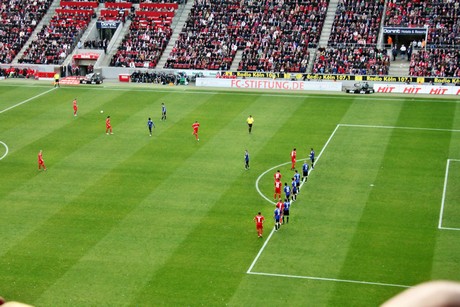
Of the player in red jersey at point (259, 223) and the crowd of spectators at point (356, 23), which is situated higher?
the crowd of spectators at point (356, 23)

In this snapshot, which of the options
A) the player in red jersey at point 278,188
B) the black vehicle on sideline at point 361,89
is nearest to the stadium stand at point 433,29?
the black vehicle on sideline at point 361,89

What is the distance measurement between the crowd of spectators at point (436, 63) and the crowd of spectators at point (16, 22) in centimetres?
4260

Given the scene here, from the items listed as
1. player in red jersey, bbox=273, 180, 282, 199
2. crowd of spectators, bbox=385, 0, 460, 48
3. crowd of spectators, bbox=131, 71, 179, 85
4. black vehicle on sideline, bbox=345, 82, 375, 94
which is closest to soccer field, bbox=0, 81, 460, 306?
player in red jersey, bbox=273, 180, 282, 199

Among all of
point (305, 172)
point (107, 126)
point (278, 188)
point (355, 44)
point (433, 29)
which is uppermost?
point (433, 29)

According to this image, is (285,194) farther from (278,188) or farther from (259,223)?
(259,223)

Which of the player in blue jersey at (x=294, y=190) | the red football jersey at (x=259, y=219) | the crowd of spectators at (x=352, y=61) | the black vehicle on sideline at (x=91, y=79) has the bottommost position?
the black vehicle on sideline at (x=91, y=79)

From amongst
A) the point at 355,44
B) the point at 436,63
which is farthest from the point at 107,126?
the point at 436,63

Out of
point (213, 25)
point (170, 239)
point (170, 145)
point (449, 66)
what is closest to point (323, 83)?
point (449, 66)

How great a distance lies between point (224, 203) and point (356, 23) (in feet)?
144

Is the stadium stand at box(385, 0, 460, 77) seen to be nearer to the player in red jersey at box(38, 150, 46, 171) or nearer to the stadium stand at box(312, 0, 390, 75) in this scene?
the stadium stand at box(312, 0, 390, 75)

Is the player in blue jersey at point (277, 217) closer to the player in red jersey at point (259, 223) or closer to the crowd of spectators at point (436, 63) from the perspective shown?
the player in red jersey at point (259, 223)

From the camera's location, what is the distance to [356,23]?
253 ft

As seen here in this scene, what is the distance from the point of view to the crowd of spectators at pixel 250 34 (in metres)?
75.1

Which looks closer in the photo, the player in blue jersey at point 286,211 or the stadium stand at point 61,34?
the player in blue jersey at point 286,211
